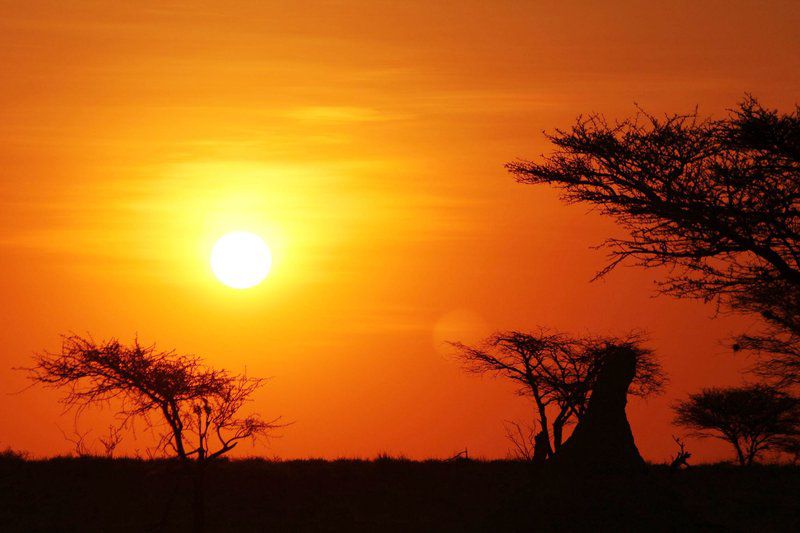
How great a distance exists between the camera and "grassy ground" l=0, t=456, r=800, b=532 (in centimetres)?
2375

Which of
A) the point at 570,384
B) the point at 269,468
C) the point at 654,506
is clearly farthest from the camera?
the point at 570,384

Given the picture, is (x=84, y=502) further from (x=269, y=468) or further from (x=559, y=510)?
(x=559, y=510)

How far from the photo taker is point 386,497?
27.8 metres

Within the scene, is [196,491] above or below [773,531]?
above

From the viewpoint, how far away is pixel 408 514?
26.0 meters

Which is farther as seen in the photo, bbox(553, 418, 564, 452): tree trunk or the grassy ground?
bbox(553, 418, 564, 452): tree trunk

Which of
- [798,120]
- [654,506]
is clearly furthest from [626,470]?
[798,120]

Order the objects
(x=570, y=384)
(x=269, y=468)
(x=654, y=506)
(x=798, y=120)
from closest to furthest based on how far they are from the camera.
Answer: (x=798, y=120) < (x=654, y=506) < (x=269, y=468) < (x=570, y=384)

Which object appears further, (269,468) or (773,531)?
(269,468)

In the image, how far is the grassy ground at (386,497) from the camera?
77.9 ft

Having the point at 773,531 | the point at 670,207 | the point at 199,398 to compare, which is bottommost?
the point at 773,531

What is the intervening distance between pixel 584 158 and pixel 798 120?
163 inches

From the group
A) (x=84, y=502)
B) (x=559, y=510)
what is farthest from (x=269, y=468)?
(x=559, y=510)

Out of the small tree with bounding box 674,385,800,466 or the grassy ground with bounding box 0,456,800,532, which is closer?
the grassy ground with bounding box 0,456,800,532
